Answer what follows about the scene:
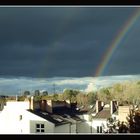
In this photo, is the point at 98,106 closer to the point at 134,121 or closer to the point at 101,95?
the point at 101,95

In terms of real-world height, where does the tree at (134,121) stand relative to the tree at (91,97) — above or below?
below

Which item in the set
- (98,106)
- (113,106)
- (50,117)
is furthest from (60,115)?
(113,106)

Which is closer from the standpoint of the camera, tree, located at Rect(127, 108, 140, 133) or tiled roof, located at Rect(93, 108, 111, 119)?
tree, located at Rect(127, 108, 140, 133)

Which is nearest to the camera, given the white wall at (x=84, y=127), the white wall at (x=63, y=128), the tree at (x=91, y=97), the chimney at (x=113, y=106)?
the white wall at (x=63, y=128)

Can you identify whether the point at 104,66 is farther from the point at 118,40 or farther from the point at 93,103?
the point at 93,103

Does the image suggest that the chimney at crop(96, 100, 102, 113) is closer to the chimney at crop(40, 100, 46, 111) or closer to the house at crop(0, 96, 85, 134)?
the house at crop(0, 96, 85, 134)

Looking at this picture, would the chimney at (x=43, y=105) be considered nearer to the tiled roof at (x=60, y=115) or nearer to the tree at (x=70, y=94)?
the tiled roof at (x=60, y=115)

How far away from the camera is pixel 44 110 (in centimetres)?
224

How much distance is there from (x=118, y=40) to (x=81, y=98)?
919mm
